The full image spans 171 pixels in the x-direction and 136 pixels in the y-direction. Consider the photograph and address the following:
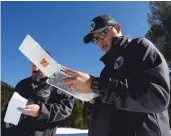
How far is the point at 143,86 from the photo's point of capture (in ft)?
3.92

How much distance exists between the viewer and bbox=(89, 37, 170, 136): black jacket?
1.20 metres

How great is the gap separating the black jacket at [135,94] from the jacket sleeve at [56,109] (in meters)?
0.85

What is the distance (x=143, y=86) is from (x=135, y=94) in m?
0.05

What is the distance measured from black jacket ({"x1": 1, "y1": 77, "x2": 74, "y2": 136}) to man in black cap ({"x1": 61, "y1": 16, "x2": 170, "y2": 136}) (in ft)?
2.79

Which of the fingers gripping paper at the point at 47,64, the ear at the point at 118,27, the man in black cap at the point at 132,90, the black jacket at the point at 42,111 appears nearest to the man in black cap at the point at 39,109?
the black jacket at the point at 42,111

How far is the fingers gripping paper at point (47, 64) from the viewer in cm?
134

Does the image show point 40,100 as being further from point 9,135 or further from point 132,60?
point 132,60

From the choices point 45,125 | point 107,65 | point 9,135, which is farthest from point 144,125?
point 9,135

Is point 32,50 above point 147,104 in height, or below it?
above

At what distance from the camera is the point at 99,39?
1685mm

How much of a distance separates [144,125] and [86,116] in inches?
549

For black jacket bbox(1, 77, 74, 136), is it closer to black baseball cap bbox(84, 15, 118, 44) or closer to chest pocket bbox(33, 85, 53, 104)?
chest pocket bbox(33, 85, 53, 104)

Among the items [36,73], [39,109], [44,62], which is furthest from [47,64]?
[36,73]

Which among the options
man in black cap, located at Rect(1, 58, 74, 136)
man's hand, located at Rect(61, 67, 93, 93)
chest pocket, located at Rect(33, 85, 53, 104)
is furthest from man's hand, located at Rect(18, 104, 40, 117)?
man's hand, located at Rect(61, 67, 93, 93)
